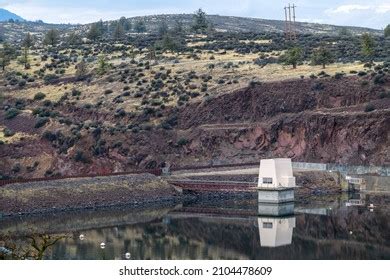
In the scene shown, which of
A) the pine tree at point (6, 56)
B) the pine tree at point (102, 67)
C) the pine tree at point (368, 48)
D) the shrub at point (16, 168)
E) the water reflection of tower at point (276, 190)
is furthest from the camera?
the pine tree at point (6, 56)

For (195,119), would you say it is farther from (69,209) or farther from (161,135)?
(69,209)

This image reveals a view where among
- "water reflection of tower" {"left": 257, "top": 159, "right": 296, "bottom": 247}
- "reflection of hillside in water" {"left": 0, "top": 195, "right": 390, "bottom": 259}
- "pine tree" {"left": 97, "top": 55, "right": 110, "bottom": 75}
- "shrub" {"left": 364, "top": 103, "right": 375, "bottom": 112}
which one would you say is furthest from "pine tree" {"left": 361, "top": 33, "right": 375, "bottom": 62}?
"reflection of hillside in water" {"left": 0, "top": 195, "right": 390, "bottom": 259}

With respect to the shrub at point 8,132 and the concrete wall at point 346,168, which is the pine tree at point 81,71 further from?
the concrete wall at point 346,168

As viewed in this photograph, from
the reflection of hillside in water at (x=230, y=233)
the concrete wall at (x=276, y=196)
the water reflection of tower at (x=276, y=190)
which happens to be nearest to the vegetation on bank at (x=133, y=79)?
the water reflection of tower at (x=276, y=190)

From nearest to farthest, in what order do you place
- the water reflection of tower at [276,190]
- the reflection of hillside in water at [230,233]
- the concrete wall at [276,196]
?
1. the reflection of hillside in water at [230,233]
2. the water reflection of tower at [276,190]
3. the concrete wall at [276,196]

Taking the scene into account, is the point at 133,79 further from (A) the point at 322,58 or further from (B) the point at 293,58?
(A) the point at 322,58

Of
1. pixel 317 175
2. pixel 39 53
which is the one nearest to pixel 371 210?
pixel 317 175

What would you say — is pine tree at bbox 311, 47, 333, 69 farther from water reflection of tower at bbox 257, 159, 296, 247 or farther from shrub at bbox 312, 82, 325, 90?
water reflection of tower at bbox 257, 159, 296, 247

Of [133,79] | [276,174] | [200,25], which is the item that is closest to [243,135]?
[276,174]
